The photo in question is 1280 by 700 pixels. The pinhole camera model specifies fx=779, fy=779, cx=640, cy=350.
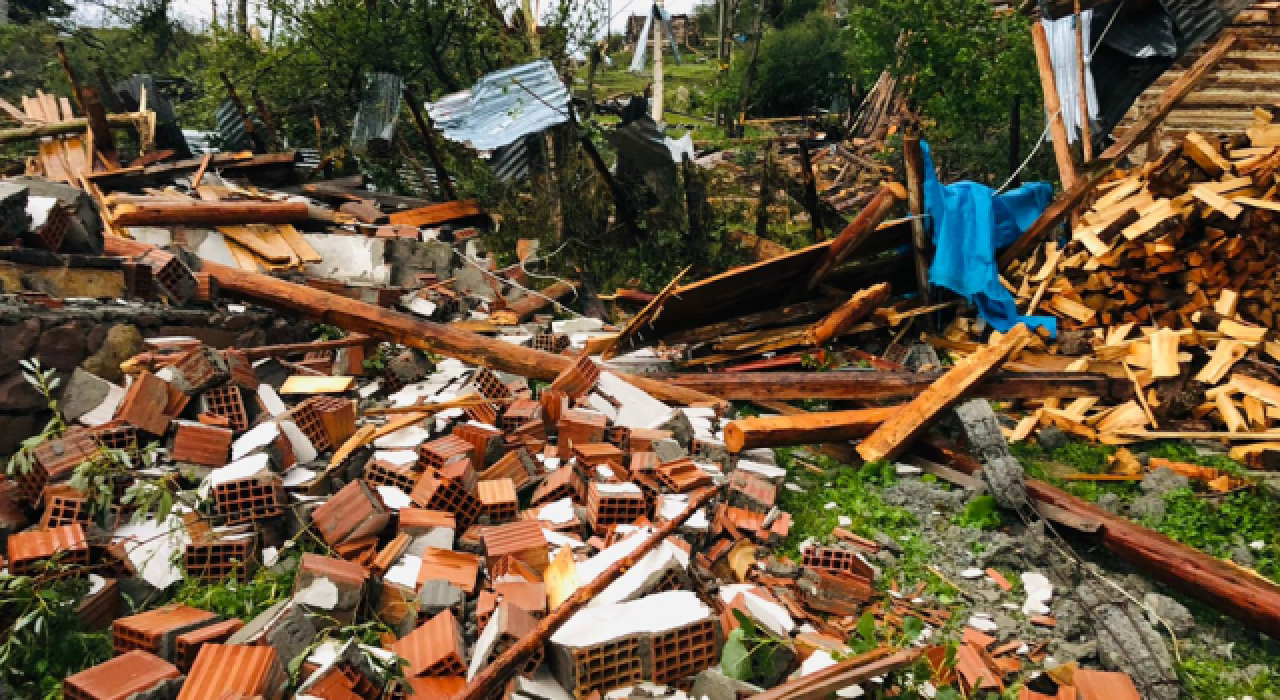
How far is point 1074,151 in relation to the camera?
8.79 m

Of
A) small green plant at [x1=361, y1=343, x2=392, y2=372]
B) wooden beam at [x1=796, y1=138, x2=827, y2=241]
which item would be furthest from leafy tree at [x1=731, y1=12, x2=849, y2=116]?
small green plant at [x1=361, y1=343, x2=392, y2=372]

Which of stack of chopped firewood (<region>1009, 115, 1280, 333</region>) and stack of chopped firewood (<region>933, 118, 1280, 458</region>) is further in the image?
stack of chopped firewood (<region>1009, 115, 1280, 333</region>)

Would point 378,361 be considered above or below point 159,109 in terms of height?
below

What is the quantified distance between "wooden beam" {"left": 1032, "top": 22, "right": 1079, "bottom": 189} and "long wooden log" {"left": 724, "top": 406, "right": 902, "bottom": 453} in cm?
392

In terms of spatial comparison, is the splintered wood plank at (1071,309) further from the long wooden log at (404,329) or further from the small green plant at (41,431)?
the small green plant at (41,431)

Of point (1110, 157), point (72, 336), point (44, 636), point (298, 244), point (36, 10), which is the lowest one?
point (44, 636)

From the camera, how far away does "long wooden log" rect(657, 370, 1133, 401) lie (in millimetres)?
5914

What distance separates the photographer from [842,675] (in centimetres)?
280

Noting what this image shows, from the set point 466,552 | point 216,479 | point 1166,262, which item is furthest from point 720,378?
point 1166,262

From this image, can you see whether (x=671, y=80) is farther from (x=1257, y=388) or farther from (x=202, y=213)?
(x=1257, y=388)

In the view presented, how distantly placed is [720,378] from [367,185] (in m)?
7.61

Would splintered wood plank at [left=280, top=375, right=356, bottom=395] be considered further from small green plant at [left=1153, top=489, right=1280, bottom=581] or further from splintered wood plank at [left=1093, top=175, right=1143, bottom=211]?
splintered wood plank at [left=1093, top=175, right=1143, bottom=211]

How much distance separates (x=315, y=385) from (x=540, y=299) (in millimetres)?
3779

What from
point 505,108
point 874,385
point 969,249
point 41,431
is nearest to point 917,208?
point 969,249
